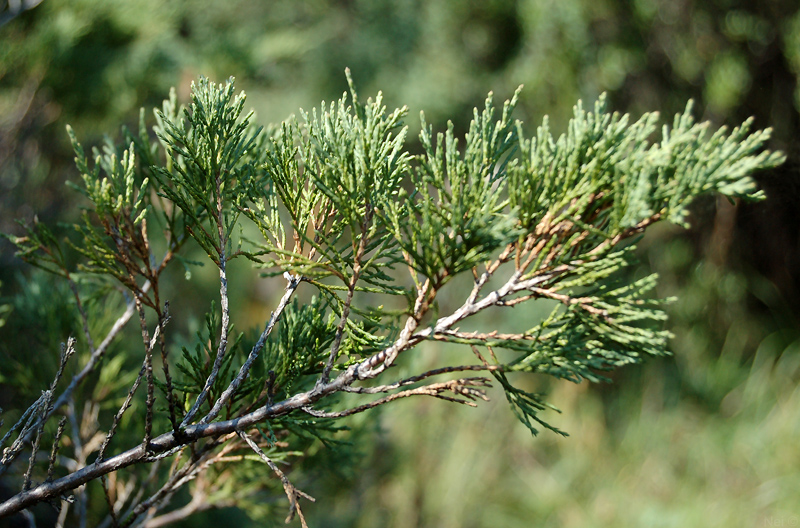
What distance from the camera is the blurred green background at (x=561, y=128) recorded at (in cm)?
127

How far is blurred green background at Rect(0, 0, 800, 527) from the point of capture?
1.27 m

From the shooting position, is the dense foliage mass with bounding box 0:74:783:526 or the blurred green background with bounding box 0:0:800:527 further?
the blurred green background with bounding box 0:0:800:527

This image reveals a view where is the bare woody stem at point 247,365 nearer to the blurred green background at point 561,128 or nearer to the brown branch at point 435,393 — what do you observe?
the brown branch at point 435,393

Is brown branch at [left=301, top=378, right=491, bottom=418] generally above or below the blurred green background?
below

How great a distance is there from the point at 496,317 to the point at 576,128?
2.11 m

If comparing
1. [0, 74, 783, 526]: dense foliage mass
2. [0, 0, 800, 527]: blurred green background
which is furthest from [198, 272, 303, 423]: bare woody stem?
[0, 0, 800, 527]: blurred green background

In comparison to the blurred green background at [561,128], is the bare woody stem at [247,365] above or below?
below

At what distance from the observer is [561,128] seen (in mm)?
1979

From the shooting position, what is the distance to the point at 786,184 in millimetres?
1290

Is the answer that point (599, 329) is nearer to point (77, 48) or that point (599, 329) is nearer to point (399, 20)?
point (77, 48)

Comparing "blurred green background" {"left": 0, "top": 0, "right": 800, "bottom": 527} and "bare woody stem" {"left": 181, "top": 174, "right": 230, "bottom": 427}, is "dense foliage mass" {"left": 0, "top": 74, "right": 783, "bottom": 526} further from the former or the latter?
"blurred green background" {"left": 0, "top": 0, "right": 800, "bottom": 527}

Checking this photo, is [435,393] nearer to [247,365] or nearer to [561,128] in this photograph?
[247,365]

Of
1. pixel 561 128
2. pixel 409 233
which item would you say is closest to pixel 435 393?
pixel 409 233

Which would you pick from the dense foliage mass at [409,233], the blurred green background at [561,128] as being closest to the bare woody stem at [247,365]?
the dense foliage mass at [409,233]
